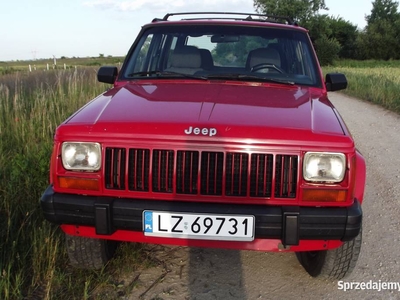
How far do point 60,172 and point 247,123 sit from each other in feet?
3.65

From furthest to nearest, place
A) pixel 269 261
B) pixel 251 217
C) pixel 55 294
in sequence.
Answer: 1. pixel 269 261
2. pixel 55 294
3. pixel 251 217

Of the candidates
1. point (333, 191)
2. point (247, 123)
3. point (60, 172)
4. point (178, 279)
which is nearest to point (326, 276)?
point (333, 191)

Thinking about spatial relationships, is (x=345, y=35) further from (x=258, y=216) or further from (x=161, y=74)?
(x=258, y=216)

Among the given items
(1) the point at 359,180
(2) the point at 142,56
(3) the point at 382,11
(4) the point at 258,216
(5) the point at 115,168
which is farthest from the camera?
(3) the point at 382,11

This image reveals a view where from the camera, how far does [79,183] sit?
254cm

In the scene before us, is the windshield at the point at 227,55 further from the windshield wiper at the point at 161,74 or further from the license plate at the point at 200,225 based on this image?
the license plate at the point at 200,225

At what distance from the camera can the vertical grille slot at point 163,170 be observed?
246cm

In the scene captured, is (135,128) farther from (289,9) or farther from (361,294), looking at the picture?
(289,9)

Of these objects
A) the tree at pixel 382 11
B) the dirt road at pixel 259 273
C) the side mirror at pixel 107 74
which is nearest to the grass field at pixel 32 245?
the dirt road at pixel 259 273

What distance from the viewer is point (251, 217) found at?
94.7 inches

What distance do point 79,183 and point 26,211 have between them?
1240 mm

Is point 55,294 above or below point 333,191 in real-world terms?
below

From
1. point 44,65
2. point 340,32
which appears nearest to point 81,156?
point 44,65

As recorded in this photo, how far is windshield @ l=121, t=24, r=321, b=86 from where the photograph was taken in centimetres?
366
